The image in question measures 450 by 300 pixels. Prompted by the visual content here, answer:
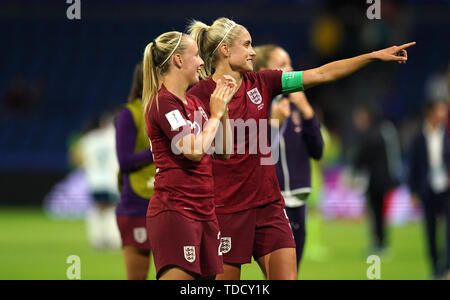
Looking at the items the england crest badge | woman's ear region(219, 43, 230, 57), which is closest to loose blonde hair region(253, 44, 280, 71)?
woman's ear region(219, 43, 230, 57)

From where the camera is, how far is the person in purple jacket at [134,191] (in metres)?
6.71

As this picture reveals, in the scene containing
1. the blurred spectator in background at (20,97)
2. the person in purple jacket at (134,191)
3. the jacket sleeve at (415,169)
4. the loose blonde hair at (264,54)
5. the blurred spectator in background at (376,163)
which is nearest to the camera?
the person in purple jacket at (134,191)

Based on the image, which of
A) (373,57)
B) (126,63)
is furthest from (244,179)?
(126,63)

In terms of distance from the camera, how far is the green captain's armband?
536 cm

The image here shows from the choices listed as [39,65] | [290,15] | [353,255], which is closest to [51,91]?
[39,65]

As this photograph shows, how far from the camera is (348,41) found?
25.6 meters

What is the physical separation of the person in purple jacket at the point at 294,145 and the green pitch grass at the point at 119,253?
135 inches

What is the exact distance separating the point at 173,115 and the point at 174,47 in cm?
50

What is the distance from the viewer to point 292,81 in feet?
17.7

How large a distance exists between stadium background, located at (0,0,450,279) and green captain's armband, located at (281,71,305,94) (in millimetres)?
13428

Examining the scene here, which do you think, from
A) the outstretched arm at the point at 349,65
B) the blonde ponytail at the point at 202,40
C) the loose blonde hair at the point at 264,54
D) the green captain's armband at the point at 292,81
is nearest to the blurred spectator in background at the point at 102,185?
the loose blonde hair at the point at 264,54

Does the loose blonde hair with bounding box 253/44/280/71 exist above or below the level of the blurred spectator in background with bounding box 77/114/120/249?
above

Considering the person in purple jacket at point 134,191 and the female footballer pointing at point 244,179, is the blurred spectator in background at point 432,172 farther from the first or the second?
the female footballer pointing at point 244,179

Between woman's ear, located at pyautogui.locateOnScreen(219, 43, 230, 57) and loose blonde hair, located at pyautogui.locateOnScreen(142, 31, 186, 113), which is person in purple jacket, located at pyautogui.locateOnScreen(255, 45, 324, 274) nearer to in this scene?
woman's ear, located at pyautogui.locateOnScreen(219, 43, 230, 57)
